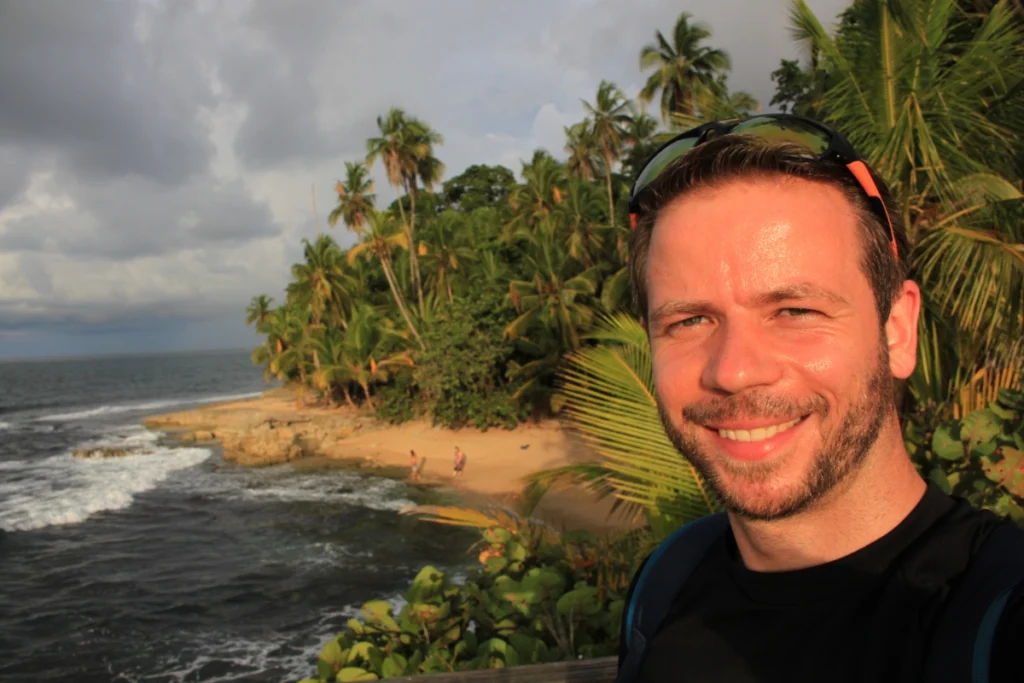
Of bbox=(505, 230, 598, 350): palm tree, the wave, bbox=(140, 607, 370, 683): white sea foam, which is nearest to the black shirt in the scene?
bbox=(140, 607, 370, 683): white sea foam

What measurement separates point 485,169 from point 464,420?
2723cm

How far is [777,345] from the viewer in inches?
49.2

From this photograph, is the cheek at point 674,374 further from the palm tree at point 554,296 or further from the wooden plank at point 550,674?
the palm tree at point 554,296

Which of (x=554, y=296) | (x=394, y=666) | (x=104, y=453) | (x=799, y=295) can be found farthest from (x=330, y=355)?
(x=799, y=295)

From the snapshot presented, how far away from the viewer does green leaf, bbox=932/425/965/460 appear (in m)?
3.45

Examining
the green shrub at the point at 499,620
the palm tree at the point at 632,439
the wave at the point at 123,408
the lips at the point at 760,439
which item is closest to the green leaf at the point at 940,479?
the palm tree at the point at 632,439

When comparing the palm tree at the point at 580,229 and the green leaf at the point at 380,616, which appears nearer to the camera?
the green leaf at the point at 380,616

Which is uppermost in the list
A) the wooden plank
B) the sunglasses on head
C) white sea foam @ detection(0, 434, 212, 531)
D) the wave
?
the sunglasses on head

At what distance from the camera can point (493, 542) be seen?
4824 mm

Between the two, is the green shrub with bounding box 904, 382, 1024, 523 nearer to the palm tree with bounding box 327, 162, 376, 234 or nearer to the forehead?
the forehead

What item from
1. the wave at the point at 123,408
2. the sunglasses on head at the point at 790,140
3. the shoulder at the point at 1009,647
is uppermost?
the sunglasses on head at the point at 790,140

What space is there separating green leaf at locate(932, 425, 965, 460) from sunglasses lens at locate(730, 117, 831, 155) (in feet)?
9.28

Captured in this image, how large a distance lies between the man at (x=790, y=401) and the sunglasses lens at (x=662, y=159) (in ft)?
0.23

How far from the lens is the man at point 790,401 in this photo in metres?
1.19
